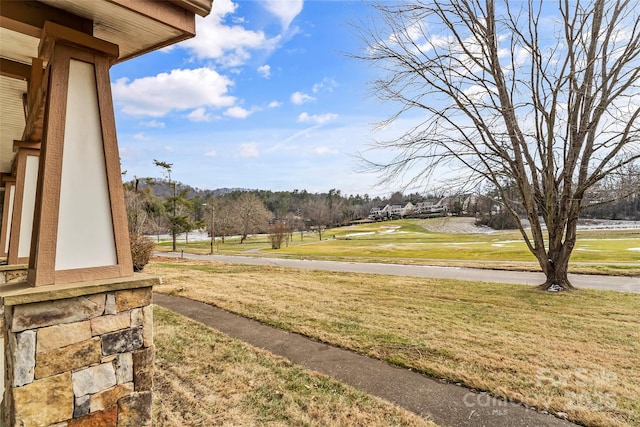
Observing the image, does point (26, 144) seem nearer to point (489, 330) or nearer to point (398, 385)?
point (398, 385)

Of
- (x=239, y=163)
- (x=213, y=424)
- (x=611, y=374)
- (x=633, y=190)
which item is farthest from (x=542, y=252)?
(x=239, y=163)

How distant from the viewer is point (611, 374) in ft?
12.4

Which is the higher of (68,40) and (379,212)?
(68,40)

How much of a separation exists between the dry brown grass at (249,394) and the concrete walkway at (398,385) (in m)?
0.23

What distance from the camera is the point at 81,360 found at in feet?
6.61

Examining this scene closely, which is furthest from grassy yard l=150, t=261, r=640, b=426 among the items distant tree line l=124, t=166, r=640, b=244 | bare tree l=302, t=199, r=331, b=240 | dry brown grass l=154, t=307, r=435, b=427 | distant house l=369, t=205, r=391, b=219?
distant house l=369, t=205, r=391, b=219

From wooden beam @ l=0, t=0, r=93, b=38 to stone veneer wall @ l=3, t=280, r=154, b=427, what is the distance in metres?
1.85

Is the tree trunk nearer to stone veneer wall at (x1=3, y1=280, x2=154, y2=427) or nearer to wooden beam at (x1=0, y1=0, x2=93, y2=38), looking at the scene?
stone veneer wall at (x1=3, y1=280, x2=154, y2=427)

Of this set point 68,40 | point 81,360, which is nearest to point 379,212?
point 68,40

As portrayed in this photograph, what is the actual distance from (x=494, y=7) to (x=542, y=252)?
7.04 m

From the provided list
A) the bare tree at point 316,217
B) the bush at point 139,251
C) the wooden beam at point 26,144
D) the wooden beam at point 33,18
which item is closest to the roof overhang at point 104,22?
the wooden beam at point 33,18

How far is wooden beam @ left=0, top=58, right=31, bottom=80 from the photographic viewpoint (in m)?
2.98

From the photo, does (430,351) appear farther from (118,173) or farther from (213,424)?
(118,173)

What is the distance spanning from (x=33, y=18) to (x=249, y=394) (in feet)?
11.8
